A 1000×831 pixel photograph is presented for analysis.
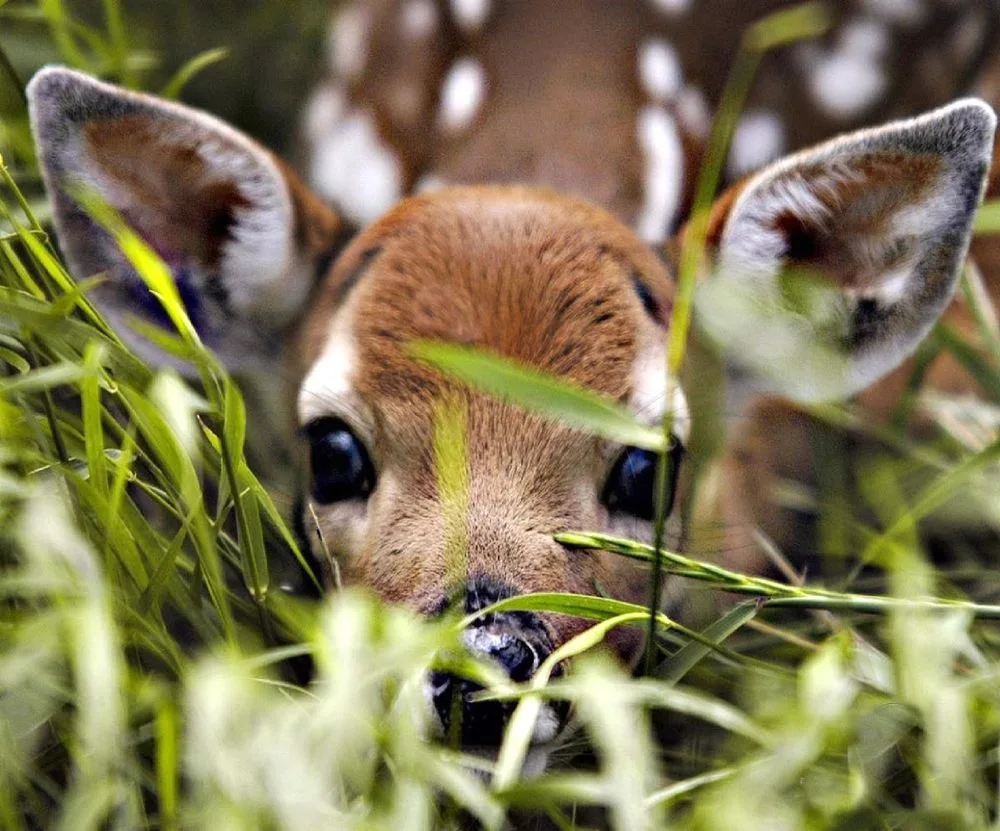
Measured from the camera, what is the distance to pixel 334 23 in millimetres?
3445

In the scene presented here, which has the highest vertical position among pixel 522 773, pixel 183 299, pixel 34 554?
pixel 34 554

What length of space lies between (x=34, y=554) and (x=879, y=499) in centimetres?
148

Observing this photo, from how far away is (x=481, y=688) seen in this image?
4.98 ft

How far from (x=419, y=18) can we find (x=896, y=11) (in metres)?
1.09

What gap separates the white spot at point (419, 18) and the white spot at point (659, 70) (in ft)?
1.59

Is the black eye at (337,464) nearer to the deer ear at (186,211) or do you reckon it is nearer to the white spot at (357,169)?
the deer ear at (186,211)

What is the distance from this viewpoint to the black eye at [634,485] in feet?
6.21

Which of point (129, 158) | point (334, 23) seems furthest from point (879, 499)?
point (334, 23)

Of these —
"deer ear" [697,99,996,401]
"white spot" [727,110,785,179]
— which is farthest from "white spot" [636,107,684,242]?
"deer ear" [697,99,996,401]

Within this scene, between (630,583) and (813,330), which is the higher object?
(813,330)

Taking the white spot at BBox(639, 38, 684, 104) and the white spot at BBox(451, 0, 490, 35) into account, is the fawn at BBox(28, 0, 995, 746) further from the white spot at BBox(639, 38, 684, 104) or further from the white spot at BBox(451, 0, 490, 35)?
the white spot at BBox(451, 0, 490, 35)

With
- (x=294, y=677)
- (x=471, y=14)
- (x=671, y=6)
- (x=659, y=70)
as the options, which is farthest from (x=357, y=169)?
(x=294, y=677)

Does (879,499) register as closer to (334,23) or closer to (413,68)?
(413,68)

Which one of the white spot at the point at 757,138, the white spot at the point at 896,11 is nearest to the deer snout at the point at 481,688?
the white spot at the point at 757,138
